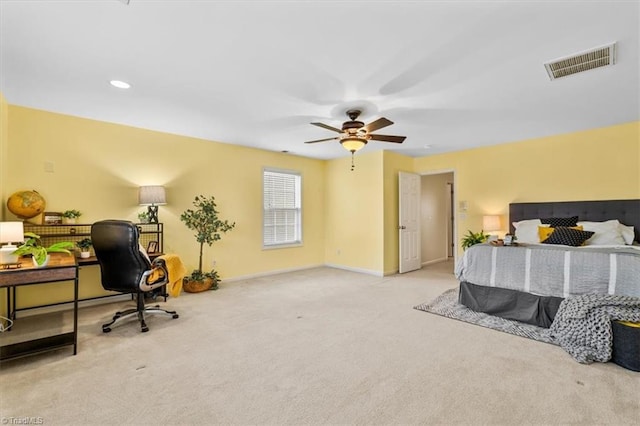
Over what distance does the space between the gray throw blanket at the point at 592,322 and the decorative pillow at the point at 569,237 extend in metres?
1.40

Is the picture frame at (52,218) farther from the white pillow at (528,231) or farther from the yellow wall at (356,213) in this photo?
the white pillow at (528,231)

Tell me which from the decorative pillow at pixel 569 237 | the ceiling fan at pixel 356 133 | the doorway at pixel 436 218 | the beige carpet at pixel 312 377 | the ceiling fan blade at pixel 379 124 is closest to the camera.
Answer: the beige carpet at pixel 312 377

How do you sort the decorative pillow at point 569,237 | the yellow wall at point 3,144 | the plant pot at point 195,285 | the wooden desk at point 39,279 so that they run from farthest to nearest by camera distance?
the plant pot at point 195,285 < the decorative pillow at point 569,237 < the yellow wall at point 3,144 < the wooden desk at point 39,279

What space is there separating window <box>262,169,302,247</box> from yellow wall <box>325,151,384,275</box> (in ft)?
2.69

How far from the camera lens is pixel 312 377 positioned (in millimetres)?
2176

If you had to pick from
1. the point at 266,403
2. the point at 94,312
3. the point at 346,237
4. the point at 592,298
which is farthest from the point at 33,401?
the point at 346,237

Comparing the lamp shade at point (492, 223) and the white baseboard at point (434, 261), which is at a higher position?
the lamp shade at point (492, 223)

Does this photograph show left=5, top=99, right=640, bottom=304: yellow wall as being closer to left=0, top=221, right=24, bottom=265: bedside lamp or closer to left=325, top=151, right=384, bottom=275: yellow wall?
left=325, top=151, right=384, bottom=275: yellow wall

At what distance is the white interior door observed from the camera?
6.09m

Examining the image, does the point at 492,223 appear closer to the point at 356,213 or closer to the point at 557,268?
the point at 557,268

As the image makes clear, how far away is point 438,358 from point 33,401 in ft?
9.56

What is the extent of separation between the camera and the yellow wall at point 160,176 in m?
3.61

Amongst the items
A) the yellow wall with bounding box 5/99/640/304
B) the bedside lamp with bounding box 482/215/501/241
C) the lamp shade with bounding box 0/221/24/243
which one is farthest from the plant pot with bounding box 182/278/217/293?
the bedside lamp with bounding box 482/215/501/241

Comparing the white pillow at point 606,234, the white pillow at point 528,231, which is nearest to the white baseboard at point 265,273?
the white pillow at point 528,231
